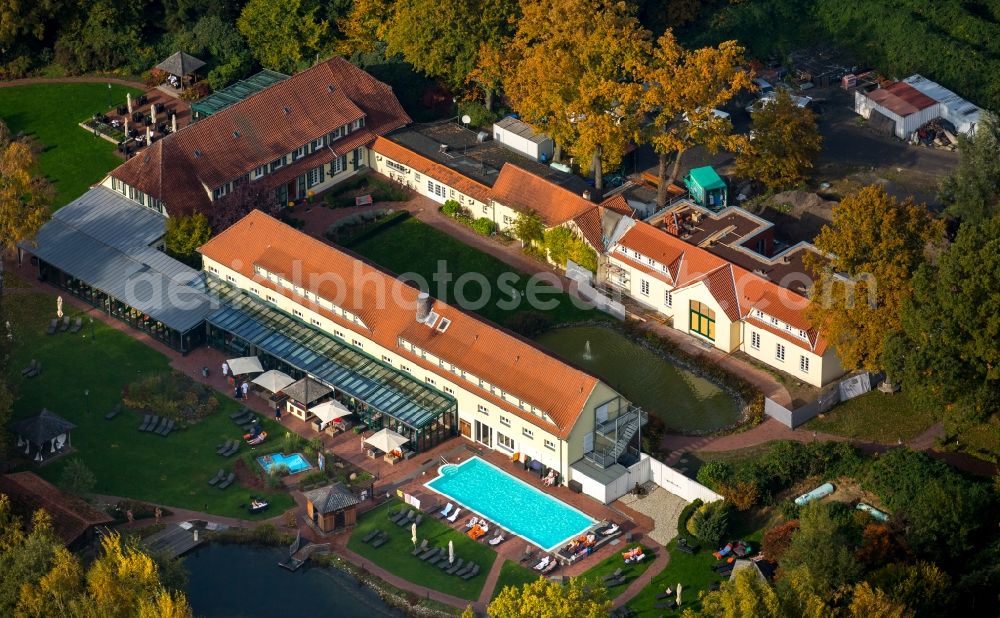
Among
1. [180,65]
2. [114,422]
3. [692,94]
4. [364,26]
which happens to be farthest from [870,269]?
[180,65]

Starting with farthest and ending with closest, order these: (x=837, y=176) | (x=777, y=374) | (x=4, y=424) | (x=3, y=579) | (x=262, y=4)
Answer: (x=262, y=4) → (x=837, y=176) → (x=777, y=374) → (x=4, y=424) → (x=3, y=579)

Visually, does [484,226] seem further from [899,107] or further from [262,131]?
[899,107]

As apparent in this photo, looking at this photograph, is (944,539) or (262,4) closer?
(944,539)

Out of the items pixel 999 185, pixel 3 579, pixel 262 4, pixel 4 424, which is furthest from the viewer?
pixel 262 4

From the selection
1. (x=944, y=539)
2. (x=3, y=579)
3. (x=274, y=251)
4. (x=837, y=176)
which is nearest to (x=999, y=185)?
(x=837, y=176)

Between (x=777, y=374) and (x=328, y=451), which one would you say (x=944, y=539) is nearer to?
(x=777, y=374)

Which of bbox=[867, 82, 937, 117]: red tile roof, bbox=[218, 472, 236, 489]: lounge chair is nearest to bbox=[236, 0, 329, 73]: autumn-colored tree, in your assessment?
bbox=[867, 82, 937, 117]: red tile roof

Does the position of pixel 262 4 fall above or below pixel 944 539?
above
